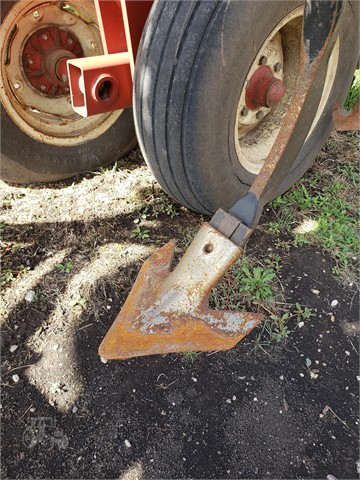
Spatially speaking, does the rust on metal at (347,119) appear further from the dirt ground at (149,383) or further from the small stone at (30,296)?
the small stone at (30,296)

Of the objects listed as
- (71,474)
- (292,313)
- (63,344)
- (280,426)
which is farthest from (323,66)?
(71,474)

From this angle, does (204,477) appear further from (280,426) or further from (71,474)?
(71,474)

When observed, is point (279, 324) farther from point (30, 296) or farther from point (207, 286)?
point (30, 296)

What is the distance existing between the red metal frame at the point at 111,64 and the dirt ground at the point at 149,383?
0.60m

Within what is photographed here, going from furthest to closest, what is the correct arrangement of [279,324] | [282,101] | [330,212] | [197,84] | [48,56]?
[330,212]
[282,101]
[48,56]
[279,324]
[197,84]

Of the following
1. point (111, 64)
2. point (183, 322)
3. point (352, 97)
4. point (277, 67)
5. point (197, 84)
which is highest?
point (111, 64)

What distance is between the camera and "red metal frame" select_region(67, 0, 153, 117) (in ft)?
4.98

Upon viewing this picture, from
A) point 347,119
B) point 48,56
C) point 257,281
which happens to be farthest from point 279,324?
point 48,56

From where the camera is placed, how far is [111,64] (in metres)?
1.56

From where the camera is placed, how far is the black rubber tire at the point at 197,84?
4.39 ft

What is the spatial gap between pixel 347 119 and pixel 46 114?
4.42 ft

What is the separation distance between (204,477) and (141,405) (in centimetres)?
29

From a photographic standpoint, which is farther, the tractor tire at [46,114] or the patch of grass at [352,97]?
the patch of grass at [352,97]

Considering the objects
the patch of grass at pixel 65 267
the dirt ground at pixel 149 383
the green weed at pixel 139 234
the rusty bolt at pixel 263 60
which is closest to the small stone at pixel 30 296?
the dirt ground at pixel 149 383
